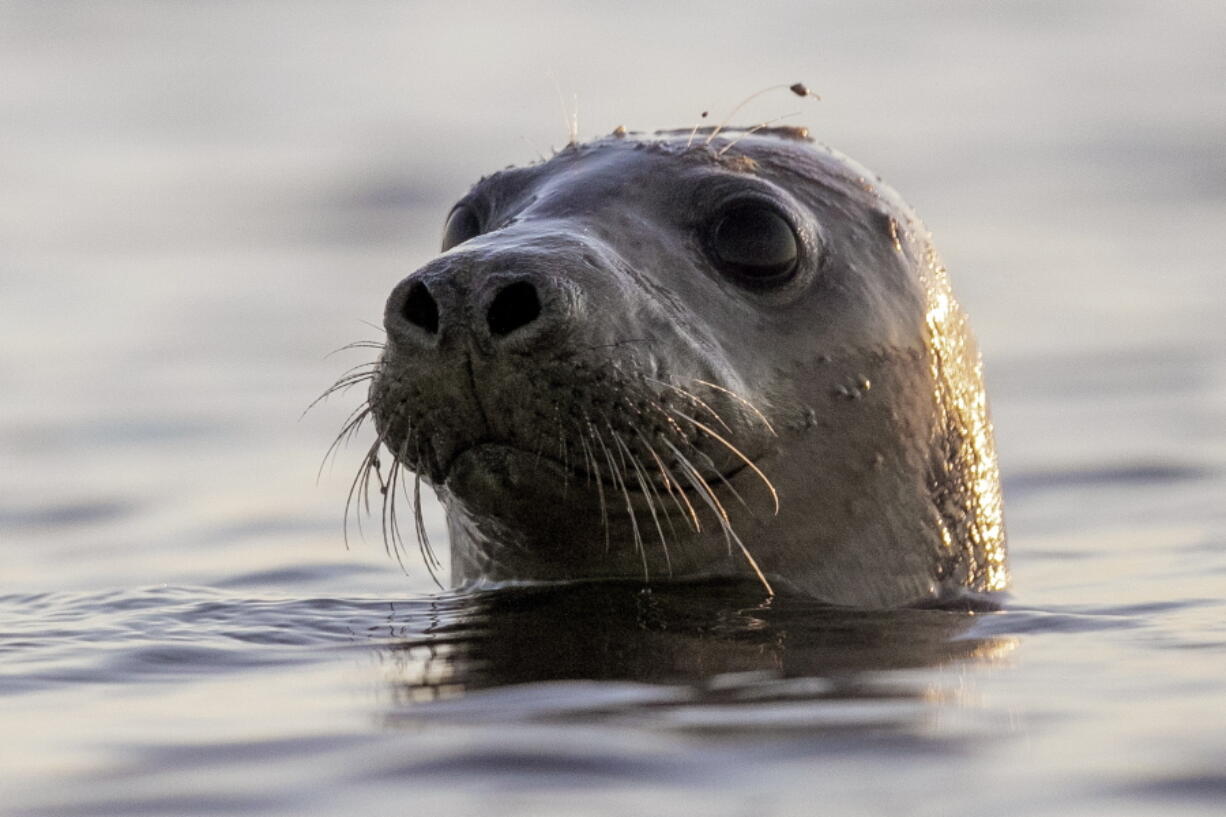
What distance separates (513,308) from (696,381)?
0.52 meters

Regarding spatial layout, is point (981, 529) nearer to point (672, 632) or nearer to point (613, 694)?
point (672, 632)

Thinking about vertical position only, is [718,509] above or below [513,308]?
below

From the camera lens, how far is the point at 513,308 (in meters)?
5.52

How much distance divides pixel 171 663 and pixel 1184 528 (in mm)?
4635

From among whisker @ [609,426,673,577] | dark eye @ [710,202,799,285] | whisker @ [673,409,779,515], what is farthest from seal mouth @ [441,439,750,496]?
dark eye @ [710,202,799,285]

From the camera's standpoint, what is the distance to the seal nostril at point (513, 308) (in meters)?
5.47

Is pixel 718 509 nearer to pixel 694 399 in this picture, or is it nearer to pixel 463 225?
pixel 694 399

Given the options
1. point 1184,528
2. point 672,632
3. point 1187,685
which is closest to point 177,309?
point 1184,528

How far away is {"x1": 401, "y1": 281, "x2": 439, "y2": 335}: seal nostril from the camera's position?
18.0ft

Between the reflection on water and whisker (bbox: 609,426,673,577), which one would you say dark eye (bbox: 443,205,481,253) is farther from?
whisker (bbox: 609,426,673,577)

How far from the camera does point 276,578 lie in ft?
28.2

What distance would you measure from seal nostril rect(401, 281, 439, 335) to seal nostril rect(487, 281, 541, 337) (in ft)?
0.41

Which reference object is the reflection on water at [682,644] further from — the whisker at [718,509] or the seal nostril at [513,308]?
the seal nostril at [513,308]

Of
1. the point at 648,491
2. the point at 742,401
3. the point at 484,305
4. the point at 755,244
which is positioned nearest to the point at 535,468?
the point at 648,491
